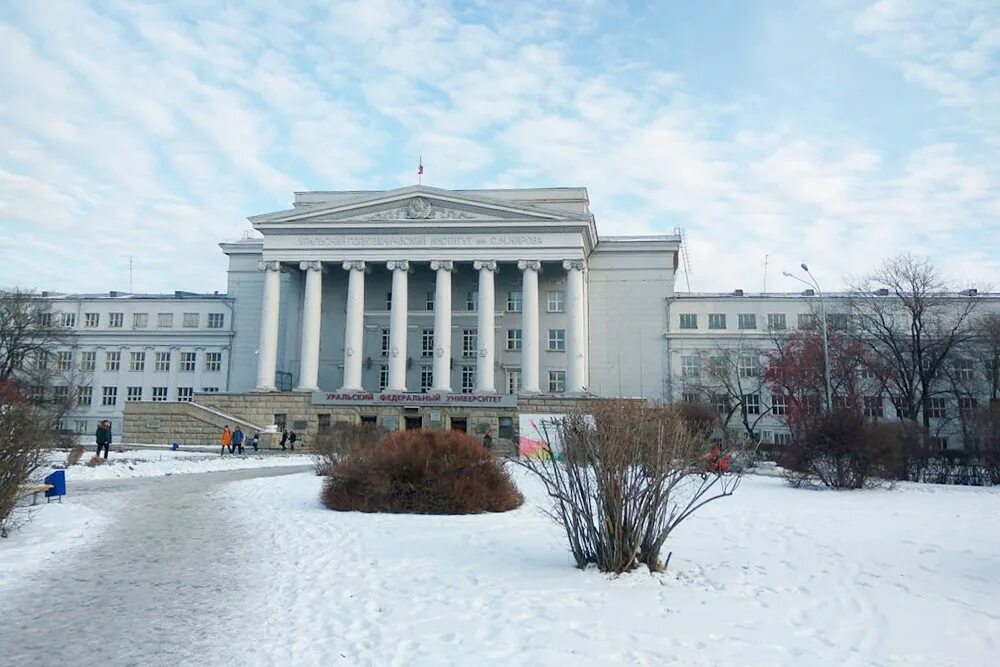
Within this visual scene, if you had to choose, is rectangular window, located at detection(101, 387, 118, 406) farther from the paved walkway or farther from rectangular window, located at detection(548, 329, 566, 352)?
the paved walkway

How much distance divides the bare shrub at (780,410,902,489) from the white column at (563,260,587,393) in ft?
93.4

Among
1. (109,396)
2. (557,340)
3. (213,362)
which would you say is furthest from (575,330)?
(109,396)

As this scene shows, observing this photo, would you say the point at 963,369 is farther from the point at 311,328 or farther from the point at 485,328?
the point at 311,328

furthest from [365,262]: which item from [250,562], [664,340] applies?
[250,562]

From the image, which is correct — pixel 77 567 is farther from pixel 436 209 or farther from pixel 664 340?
pixel 664 340

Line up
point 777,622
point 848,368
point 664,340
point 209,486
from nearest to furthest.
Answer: point 777,622 < point 209,486 < point 848,368 < point 664,340

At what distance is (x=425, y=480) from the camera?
52.4 ft

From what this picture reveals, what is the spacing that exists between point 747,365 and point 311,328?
32.2m

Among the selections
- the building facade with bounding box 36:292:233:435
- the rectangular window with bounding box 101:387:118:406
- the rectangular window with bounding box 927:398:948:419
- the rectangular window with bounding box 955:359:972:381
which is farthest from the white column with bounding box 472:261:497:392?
the rectangular window with bounding box 927:398:948:419

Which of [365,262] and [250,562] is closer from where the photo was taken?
[250,562]

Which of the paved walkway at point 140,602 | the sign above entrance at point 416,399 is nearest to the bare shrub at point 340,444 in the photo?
the paved walkway at point 140,602

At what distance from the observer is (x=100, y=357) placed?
6153 cm

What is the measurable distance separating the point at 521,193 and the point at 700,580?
51.5 meters

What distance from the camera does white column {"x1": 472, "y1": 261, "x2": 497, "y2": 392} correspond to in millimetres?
51031
